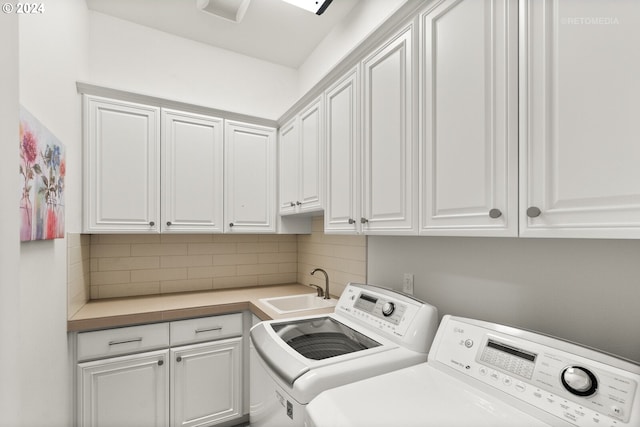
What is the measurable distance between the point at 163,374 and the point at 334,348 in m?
1.25

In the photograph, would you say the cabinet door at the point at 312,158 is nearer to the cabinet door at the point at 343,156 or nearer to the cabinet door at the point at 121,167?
the cabinet door at the point at 343,156

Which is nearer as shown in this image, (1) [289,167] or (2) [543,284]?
(2) [543,284]

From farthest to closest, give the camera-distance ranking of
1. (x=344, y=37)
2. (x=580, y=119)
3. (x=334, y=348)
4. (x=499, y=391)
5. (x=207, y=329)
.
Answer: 1. (x=344, y=37)
2. (x=207, y=329)
3. (x=334, y=348)
4. (x=499, y=391)
5. (x=580, y=119)

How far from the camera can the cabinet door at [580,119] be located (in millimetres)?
698

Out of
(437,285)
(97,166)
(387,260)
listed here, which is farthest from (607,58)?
(97,166)

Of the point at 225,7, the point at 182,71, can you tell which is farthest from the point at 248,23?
the point at 182,71

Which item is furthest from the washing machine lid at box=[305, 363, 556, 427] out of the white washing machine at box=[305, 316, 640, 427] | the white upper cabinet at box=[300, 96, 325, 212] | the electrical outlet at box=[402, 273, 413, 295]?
the white upper cabinet at box=[300, 96, 325, 212]

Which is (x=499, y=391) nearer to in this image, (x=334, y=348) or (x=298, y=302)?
(x=334, y=348)

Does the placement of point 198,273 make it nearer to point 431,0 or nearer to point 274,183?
point 274,183

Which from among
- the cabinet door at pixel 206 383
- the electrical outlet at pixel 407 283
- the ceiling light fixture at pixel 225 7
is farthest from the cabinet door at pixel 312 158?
the cabinet door at pixel 206 383

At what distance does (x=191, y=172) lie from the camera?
2275 mm

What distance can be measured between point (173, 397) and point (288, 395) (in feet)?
4.22

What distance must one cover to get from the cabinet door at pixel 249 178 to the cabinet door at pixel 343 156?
0.84 metres

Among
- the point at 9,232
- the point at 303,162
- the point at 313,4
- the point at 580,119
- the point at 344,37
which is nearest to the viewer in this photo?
the point at 9,232
